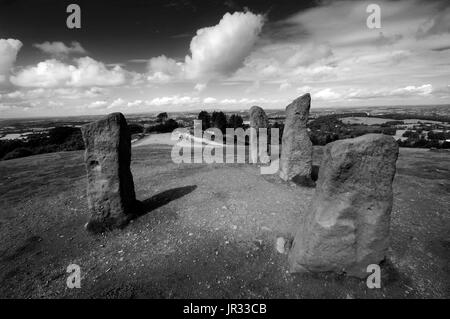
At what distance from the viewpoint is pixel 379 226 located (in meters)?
6.08

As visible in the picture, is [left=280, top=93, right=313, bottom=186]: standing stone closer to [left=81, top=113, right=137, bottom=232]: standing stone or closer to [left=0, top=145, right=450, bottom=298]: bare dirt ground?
[left=0, top=145, right=450, bottom=298]: bare dirt ground

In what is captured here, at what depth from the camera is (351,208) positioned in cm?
605

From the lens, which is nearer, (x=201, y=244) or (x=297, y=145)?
(x=201, y=244)

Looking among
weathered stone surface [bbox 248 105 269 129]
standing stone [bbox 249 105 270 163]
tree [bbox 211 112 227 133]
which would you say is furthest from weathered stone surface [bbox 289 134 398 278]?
tree [bbox 211 112 227 133]

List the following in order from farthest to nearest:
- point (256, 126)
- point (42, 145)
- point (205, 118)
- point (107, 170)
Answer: point (205, 118) → point (42, 145) → point (256, 126) → point (107, 170)

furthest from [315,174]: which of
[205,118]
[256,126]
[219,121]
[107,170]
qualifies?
[205,118]

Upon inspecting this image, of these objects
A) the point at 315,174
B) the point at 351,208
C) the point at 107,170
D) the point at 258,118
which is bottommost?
the point at 315,174

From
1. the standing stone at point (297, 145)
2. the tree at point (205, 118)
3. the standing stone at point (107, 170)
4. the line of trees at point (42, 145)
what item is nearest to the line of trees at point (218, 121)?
the tree at point (205, 118)

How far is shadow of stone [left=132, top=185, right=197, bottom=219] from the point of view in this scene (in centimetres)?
1069

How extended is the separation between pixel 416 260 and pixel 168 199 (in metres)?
10.1

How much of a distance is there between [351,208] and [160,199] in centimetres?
895

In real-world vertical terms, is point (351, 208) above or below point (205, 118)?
below

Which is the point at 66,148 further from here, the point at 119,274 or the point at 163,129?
the point at 119,274

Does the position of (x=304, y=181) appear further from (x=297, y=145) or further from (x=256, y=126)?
(x=256, y=126)
